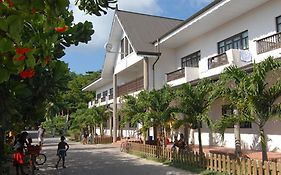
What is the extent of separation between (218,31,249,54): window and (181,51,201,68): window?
2901mm

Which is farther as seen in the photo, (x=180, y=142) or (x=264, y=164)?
(x=180, y=142)

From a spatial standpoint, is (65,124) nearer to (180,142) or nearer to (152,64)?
(152,64)

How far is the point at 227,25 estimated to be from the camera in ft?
63.0

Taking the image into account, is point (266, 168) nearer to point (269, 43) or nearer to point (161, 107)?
point (269, 43)

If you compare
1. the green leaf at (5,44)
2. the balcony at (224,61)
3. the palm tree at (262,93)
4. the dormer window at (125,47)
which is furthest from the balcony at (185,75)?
the green leaf at (5,44)

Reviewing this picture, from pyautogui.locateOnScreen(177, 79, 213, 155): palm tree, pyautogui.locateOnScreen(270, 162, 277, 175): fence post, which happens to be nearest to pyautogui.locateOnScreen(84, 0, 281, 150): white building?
pyautogui.locateOnScreen(177, 79, 213, 155): palm tree

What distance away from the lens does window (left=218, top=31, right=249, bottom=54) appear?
1775 cm

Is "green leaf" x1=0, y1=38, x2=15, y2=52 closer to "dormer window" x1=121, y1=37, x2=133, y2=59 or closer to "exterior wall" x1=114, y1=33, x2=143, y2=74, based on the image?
"exterior wall" x1=114, y1=33, x2=143, y2=74

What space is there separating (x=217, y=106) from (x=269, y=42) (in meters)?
6.19

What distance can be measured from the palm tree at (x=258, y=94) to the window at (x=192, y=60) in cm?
1209

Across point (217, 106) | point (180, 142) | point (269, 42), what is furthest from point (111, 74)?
point (269, 42)

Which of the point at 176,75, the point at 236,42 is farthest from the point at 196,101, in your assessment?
the point at 176,75

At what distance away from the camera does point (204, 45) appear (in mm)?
21750

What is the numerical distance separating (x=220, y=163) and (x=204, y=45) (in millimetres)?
11467
